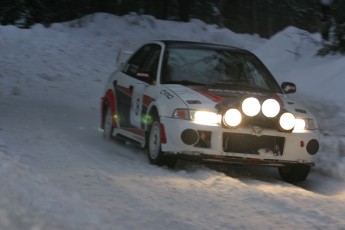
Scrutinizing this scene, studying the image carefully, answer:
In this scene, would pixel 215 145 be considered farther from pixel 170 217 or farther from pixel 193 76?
pixel 170 217

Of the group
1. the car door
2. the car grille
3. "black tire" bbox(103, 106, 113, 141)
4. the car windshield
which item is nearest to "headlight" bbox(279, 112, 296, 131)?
the car grille

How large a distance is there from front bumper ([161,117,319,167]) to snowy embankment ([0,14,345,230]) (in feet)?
0.74

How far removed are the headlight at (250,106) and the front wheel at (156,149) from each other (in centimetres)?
99

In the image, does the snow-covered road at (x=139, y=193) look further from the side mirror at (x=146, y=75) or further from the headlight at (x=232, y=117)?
the side mirror at (x=146, y=75)

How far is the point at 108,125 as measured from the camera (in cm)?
949

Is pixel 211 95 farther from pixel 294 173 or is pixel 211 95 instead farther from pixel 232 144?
pixel 294 173

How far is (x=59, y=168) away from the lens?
21.2ft

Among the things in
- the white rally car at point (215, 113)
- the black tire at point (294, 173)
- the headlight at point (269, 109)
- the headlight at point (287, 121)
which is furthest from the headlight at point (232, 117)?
the black tire at point (294, 173)

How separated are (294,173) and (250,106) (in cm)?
118

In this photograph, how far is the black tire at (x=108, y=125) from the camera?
30.7ft

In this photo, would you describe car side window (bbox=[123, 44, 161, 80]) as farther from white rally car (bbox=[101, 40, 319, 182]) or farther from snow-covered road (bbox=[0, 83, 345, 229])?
snow-covered road (bbox=[0, 83, 345, 229])

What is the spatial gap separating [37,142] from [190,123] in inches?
87.2

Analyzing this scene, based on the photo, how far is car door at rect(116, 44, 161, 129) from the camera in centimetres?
805

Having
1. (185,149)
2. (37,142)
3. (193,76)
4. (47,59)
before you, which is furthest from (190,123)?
(47,59)
